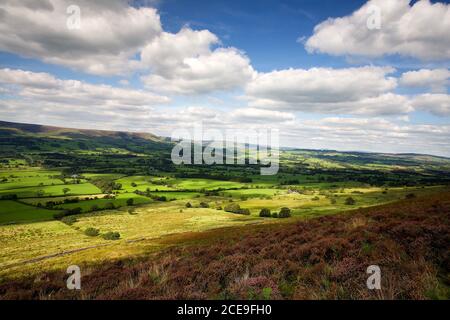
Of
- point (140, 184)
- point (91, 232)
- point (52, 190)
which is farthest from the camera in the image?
point (140, 184)

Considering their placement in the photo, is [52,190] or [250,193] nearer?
[52,190]

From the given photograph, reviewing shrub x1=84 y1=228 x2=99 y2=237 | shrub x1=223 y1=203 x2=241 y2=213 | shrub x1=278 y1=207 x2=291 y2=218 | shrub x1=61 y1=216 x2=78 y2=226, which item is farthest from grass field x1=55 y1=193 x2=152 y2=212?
shrub x1=278 y1=207 x2=291 y2=218

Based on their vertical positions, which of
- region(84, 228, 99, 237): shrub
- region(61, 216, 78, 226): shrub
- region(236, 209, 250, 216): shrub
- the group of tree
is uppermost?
the group of tree

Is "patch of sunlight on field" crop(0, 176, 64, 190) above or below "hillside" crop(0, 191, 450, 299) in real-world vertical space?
below

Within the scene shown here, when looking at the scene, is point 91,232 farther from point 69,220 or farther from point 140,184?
point 140,184

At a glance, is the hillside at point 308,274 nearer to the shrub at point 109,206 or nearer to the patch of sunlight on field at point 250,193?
the shrub at point 109,206

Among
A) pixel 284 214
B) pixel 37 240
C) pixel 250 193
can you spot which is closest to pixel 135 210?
pixel 37 240

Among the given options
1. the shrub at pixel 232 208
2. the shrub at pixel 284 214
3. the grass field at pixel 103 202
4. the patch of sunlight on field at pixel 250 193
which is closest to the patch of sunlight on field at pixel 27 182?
the grass field at pixel 103 202

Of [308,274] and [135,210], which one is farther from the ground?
[308,274]

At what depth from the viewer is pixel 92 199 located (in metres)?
113

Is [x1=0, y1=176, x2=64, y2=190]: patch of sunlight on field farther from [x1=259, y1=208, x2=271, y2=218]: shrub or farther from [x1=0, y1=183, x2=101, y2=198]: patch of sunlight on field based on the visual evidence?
[x1=259, y1=208, x2=271, y2=218]: shrub

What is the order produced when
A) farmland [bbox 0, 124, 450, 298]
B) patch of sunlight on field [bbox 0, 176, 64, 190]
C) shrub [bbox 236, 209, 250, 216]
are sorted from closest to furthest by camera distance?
farmland [bbox 0, 124, 450, 298] < shrub [bbox 236, 209, 250, 216] < patch of sunlight on field [bbox 0, 176, 64, 190]

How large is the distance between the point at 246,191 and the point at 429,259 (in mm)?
134774
